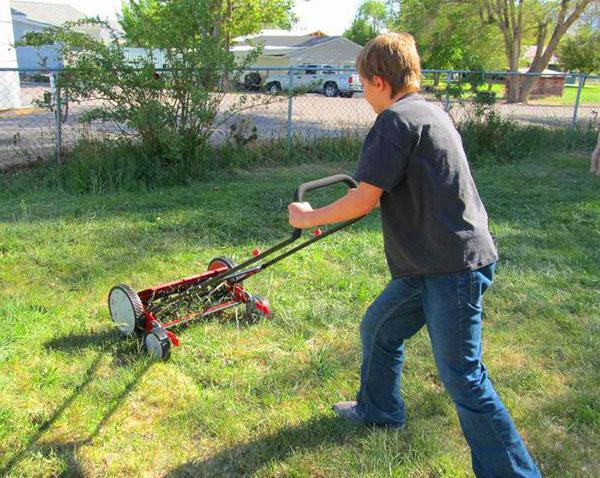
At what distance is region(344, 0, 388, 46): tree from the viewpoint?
67.1 metres

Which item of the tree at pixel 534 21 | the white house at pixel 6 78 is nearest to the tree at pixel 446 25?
the tree at pixel 534 21

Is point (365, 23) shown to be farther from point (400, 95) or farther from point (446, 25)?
point (400, 95)

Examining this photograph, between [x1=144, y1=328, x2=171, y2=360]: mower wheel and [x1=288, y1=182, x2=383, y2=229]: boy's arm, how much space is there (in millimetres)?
1322

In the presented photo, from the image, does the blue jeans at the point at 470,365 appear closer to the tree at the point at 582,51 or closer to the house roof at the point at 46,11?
the tree at the point at 582,51

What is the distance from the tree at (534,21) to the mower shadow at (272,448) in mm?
27533

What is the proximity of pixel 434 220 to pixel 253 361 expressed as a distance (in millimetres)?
1640

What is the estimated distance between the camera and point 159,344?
10.4ft

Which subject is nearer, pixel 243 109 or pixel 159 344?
pixel 159 344

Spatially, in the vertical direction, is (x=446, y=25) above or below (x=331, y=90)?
above

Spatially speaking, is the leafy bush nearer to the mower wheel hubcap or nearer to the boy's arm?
the mower wheel hubcap

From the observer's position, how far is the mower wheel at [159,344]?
3.18 metres

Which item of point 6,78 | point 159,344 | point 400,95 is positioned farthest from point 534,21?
point 400,95

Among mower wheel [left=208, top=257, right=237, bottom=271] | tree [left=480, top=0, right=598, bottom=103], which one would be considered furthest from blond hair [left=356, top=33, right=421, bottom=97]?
tree [left=480, top=0, right=598, bottom=103]

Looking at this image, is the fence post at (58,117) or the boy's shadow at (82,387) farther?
the fence post at (58,117)
